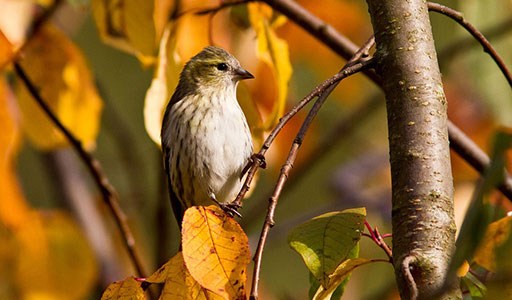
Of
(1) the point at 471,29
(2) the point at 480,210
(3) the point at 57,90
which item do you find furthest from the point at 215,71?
(2) the point at 480,210

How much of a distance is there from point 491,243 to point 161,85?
111 cm

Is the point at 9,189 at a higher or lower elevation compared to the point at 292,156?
lower

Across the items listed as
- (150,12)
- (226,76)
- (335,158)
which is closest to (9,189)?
(226,76)

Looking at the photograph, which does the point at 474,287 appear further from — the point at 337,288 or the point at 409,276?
the point at 337,288

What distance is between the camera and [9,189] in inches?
121

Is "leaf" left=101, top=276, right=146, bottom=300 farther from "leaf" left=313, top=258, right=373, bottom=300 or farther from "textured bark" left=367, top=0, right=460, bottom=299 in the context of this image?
"textured bark" left=367, top=0, right=460, bottom=299

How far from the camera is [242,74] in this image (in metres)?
3.31

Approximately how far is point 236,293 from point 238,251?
0.08 m

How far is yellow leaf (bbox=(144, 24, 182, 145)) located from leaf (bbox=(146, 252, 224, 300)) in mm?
680

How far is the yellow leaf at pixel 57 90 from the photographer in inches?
106

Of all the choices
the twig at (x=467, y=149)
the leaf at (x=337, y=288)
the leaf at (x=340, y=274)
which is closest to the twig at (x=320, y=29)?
the twig at (x=467, y=149)

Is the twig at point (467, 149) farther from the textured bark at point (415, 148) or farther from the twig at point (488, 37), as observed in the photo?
the twig at point (488, 37)

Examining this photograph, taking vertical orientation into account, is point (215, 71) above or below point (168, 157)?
above

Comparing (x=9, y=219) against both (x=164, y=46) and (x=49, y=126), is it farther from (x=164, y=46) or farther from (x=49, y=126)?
(x=164, y=46)
